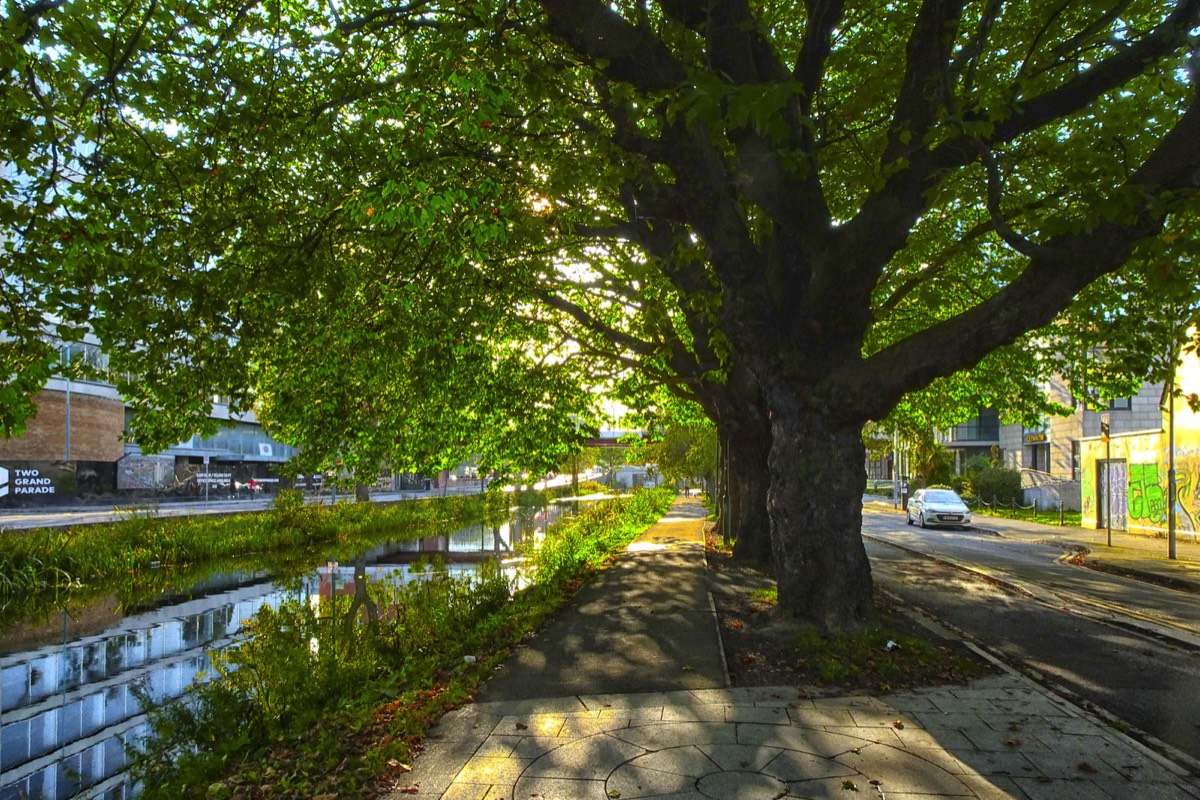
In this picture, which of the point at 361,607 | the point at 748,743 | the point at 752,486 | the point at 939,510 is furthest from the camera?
the point at 939,510

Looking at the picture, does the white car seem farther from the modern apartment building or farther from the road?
the road

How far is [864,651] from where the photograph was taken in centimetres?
711

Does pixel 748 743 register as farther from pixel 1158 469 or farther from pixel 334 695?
pixel 1158 469

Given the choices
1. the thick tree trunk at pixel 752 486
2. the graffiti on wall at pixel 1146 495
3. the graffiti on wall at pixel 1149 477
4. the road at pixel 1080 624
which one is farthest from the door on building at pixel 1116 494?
the thick tree trunk at pixel 752 486

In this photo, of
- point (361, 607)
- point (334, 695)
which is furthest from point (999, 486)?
point (334, 695)

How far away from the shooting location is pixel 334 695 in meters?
6.87

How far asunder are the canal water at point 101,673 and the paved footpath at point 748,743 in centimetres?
296

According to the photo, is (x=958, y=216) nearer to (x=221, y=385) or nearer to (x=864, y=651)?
(x=864, y=651)

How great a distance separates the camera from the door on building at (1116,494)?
26797mm

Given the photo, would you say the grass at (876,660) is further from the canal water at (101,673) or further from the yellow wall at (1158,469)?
the yellow wall at (1158,469)

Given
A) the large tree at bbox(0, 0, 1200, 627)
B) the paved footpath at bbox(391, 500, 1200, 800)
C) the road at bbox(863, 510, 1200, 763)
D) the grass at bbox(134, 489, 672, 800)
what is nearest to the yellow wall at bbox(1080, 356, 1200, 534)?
the road at bbox(863, 510, 1200, 763)

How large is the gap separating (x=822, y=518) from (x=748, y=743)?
3.25m

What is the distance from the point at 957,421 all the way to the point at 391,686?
61.1 feet

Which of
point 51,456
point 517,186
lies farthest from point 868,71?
point 51,456
